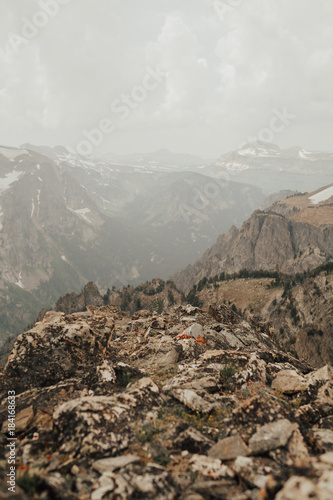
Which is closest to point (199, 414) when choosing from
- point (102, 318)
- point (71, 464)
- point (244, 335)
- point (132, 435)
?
point (132, 435)

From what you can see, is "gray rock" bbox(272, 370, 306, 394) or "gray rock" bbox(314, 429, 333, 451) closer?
"gray rock" bbox(314, 429, 333, 451)

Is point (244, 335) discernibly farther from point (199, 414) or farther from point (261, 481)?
point (261, 481)

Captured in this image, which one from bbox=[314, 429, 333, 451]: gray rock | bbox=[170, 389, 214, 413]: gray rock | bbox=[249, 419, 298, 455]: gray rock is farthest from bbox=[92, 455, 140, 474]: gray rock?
bbox=[314, 429, 333, 451]: gray rock

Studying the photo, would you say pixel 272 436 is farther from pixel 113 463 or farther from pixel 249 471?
pixel 113 463

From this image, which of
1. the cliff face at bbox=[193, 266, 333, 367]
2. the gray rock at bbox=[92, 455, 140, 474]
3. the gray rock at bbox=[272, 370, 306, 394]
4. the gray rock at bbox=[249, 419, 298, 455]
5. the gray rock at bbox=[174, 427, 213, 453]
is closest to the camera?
the gray rock at bbox=[92, 455, 140, 474]

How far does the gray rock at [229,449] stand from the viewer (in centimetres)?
929

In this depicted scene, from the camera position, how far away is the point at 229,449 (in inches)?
374

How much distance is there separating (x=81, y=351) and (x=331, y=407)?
513 inches

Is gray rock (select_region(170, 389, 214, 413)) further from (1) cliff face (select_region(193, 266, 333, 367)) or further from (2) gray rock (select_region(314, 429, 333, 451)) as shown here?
(1) cliff face (select_region(193, 266, 333, 367))

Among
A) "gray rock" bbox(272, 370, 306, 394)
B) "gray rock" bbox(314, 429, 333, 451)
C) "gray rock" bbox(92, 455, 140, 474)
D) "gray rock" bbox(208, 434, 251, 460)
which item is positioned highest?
"gray rock" bbox(92, 455, 140, 474)

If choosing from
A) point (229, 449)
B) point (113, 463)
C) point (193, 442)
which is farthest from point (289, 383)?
point (113, 463)

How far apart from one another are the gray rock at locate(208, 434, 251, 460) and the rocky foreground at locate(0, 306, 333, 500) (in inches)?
1.4

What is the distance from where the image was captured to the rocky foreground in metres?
7.44

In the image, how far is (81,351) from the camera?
16.2 meters
